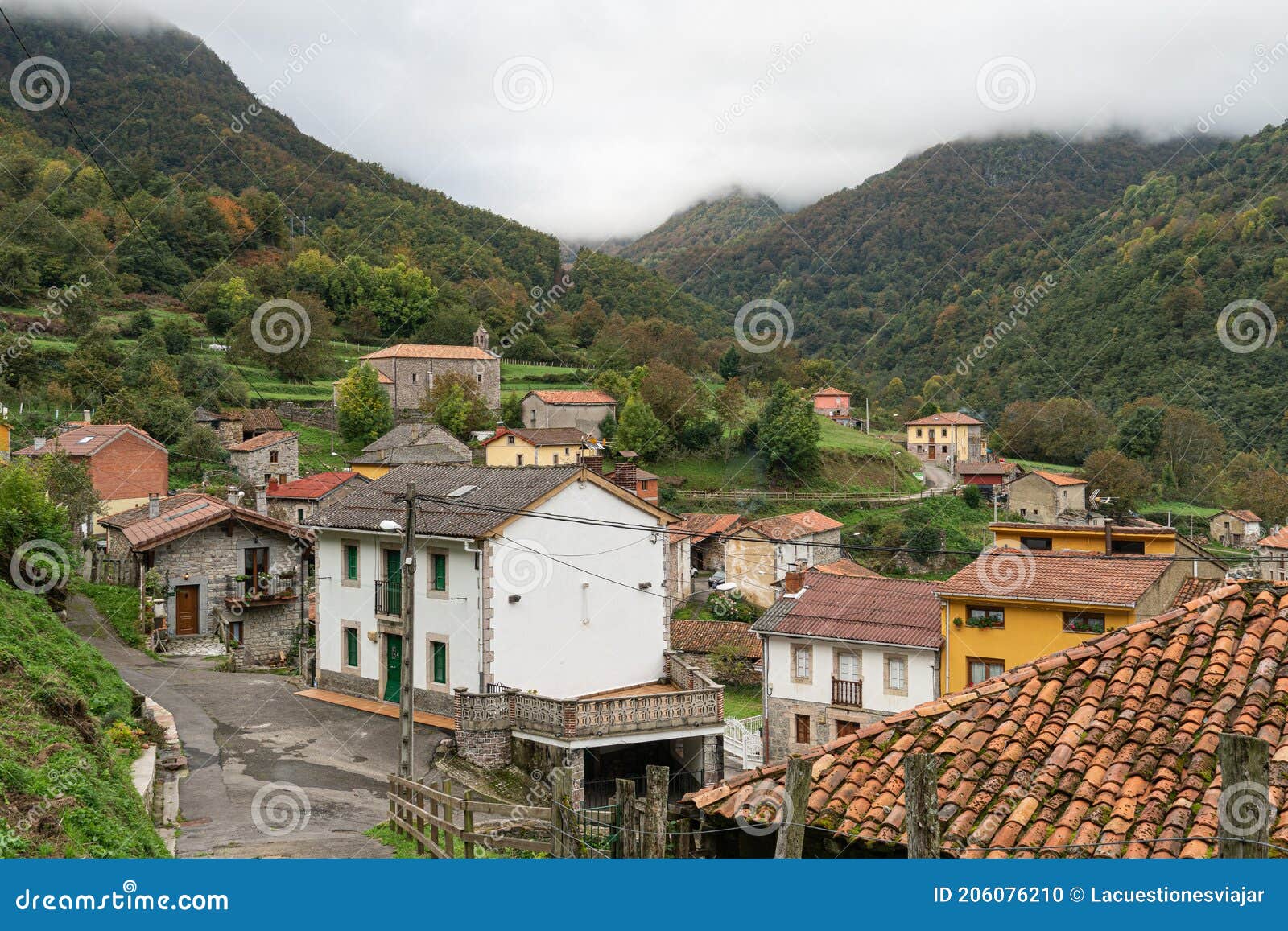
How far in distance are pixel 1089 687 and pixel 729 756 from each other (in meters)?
22.6

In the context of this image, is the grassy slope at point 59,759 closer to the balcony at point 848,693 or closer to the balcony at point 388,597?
the balcony at point 388,597

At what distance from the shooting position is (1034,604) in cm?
2566

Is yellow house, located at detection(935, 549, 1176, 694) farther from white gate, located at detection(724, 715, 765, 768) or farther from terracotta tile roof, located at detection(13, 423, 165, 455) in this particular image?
terracotta tile roof, located at detection(13, 423, 165, 455)

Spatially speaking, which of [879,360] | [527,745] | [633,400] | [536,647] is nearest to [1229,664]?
[527,745]

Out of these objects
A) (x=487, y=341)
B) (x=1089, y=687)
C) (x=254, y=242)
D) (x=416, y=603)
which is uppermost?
(x=254, y=242)

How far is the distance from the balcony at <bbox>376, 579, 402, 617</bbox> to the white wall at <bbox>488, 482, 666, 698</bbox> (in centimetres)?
301

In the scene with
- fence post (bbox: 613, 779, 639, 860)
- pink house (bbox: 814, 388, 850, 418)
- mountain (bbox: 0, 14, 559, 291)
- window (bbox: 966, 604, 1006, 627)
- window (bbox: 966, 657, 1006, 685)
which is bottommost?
window (bbox: 966, 657, 1006, 685)

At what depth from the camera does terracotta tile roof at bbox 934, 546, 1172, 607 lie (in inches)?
977

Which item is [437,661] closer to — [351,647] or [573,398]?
[351,647]

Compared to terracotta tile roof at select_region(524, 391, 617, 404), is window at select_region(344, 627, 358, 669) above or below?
below

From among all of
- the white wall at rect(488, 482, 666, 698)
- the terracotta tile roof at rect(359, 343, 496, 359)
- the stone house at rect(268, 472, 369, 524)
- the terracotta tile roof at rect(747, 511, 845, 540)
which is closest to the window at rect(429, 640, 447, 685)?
the white wall at rect(488, 482, 666, 698)

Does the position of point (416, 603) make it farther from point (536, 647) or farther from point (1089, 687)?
point (1089, 687)

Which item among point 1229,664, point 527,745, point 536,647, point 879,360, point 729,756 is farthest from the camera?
point 879,360

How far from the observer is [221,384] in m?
72.4
